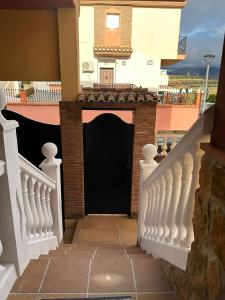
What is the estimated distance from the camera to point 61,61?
4211 mm

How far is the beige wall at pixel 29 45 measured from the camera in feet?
13.4

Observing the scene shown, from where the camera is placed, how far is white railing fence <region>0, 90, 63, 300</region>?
4.39ft

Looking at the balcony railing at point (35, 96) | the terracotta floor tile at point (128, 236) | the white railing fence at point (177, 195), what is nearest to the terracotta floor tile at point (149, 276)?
the white railing fence at point (177, 195)

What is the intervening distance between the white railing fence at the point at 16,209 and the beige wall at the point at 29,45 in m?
2.55

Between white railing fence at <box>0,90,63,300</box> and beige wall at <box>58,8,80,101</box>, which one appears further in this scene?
beige wall at <box>58,8,80,101</box>

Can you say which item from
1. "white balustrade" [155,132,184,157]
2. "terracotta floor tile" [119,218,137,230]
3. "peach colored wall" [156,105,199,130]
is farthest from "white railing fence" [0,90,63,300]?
"peach colored wall" [156,105,199,130]

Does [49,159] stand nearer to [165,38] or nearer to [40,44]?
[40,44]

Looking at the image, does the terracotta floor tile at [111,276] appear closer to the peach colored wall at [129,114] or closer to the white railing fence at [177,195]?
the white railing fence at [177,195]

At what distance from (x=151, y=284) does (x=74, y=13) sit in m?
4.02

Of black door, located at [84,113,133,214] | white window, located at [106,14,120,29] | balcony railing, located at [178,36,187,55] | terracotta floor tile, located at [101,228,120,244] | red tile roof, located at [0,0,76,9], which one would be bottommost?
terracotta floor tile, located at [101,228,120,244]

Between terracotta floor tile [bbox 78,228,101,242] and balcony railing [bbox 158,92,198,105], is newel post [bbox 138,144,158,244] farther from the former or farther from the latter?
balcony railing [bbox 158,92,198,105]

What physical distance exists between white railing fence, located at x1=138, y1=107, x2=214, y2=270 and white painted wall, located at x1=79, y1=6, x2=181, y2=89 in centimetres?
1079

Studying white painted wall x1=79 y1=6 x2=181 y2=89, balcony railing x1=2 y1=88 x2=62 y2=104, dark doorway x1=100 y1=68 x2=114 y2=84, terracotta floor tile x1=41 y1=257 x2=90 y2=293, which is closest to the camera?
terracotta floor tile x1=41 y1=257 x2=90 y2=293

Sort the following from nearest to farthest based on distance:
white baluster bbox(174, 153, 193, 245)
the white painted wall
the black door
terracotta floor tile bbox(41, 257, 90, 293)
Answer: white baluster bbox(174, 153, 193, 245), terracotta floor tile bbox(41, 257, 90, 293), the black door, the white painted wall
